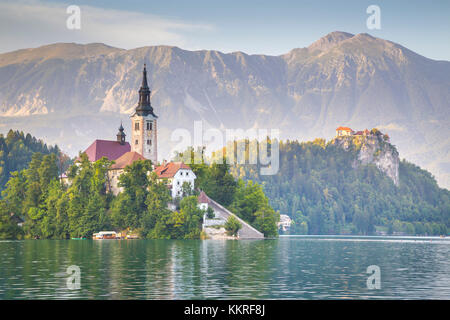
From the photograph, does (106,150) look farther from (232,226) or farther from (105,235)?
(232,226)

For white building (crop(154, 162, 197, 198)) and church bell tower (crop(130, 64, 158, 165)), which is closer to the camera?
white building (crop(154, 162, 197, 198))

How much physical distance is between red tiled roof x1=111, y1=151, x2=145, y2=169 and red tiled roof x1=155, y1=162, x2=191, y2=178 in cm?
532

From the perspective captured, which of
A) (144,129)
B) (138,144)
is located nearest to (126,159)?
(138,144)

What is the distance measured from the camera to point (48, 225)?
12812 centimetres

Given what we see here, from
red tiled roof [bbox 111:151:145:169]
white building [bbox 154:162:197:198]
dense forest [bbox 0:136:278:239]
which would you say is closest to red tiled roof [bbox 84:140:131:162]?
red tiled roof [bbox 111:151:145:169]

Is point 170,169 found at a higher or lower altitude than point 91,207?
higher

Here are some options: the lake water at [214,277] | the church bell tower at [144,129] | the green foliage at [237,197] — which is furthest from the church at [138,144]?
the lake water at [214,277]

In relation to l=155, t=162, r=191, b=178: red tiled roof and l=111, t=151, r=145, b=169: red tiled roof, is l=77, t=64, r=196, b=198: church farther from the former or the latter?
l=155, t=162, r=191, b=178: red tiled roof

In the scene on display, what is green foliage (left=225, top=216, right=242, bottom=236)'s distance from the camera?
132 metres

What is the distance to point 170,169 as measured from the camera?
142 meters

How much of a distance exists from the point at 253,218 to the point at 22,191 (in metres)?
43.1

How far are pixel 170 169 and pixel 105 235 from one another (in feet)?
68.0
